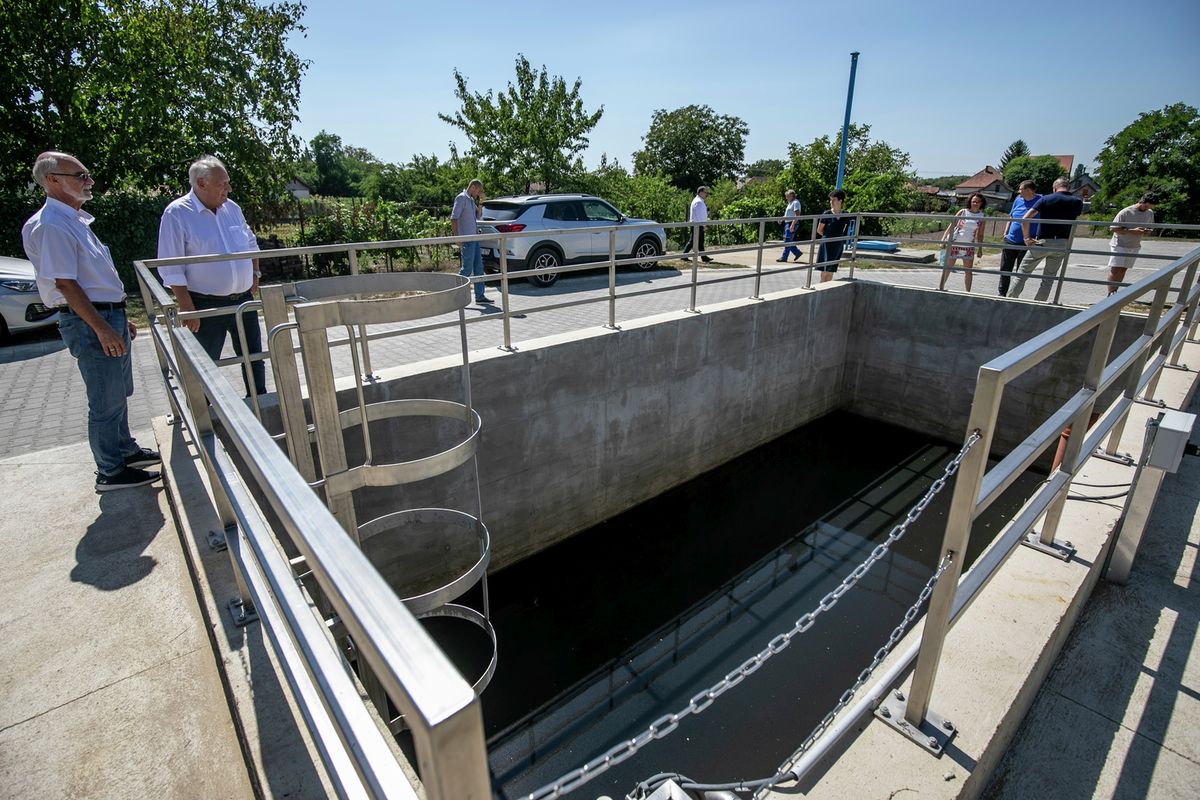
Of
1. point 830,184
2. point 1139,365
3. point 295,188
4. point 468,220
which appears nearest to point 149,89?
point 468,220

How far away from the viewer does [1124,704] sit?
8.56 feet

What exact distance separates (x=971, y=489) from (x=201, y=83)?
58.1ft

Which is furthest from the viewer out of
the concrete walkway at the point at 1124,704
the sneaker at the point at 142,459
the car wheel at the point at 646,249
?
the car wheel at the point at 646,249

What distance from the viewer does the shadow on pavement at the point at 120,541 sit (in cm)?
293

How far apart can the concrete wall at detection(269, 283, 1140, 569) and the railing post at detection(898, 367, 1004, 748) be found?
427 centimetres

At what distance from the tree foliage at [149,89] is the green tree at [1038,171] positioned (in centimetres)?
10162

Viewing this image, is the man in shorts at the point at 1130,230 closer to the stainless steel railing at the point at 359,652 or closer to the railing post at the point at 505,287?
the railing post at the point at 505,287

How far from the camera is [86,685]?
2.32m

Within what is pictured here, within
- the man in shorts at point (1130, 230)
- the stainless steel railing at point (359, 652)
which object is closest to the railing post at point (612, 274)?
the stainless steel railing at point (359, 652)

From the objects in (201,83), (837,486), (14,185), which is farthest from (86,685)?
(201,83)

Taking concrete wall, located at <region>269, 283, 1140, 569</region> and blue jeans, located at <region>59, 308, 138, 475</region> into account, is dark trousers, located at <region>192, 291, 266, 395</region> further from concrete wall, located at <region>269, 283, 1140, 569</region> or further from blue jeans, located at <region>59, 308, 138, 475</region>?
concrete wall, located at <region>269, 283, 1140, 569</region>

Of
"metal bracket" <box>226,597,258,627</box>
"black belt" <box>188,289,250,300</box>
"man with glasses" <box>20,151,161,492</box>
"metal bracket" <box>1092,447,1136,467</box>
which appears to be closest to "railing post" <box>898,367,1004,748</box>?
"metal bracket" <box>226,597,258,627</box>

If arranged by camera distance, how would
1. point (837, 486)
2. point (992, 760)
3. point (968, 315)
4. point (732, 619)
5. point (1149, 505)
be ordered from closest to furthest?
1. point (992, 760)
2. point (1149, 505)
3. point (732, 619)
4. point (837, 486)
5. point (968, 315)

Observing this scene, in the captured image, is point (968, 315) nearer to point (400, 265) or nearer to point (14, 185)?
point (400, 265)
